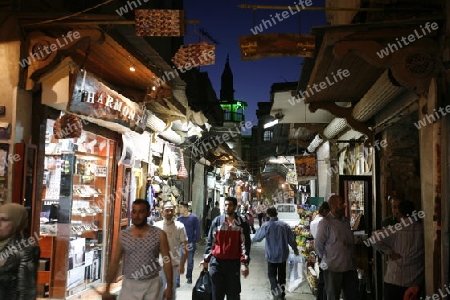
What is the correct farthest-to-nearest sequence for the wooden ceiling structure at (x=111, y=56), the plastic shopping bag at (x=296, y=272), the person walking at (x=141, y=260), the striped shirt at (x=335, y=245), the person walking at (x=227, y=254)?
the plastic shopping bag at (x=296, y=272) < the person walking at (x=227, y=254) < the striped shirt at (x=335, y=245) < the wooden ceiling structure at (x=111, y=56) < the person walking at (x=141, y=260)

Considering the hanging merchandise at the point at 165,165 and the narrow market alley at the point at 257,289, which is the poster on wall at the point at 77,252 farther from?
the hanging merchandise at the point at 165,165

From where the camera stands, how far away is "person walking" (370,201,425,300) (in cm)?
566

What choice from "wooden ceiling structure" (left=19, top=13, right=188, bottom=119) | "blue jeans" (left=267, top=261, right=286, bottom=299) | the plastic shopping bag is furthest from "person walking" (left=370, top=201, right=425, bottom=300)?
"wooden ceiling structure" (left=19, top=13, right=188, bottom=119)

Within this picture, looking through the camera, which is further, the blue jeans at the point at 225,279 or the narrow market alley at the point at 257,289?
the narrow market alley at the point at 257,289

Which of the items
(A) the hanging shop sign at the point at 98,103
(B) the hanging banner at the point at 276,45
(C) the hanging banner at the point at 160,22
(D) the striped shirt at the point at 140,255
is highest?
(C) the hanging banner at the point at 160,22

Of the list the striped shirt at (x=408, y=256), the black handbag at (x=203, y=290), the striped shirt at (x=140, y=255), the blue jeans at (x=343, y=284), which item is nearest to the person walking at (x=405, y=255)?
the striped shirt at (x=408, y=256)

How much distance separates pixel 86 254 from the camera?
9.60 m

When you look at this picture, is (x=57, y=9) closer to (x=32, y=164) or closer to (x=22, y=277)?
(x=32, y=164)

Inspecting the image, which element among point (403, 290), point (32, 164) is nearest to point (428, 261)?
point (403, 290)

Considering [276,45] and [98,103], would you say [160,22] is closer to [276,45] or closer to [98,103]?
[276,45]

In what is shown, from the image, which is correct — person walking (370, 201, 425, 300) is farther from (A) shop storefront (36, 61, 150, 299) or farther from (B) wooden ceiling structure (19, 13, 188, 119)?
(A) shop storefront (36, 61, 150, 299)

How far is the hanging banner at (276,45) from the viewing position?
20.5ft

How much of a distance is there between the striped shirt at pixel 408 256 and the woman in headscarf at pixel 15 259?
4866mm

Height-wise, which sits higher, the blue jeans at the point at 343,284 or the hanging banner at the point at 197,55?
the hanging banner at the point at 197,55
